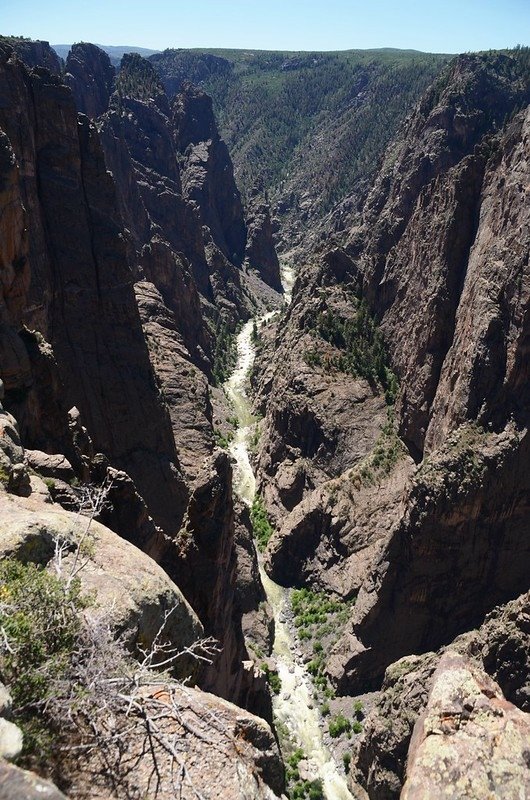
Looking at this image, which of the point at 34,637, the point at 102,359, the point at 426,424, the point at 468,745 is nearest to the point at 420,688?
the point at 468,745

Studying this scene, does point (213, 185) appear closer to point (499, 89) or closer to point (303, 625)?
point (499, 89)

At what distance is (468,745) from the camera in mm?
13992

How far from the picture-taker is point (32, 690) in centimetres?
916

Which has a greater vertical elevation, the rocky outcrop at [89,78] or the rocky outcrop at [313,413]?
the rocky outcrop at [89,78]

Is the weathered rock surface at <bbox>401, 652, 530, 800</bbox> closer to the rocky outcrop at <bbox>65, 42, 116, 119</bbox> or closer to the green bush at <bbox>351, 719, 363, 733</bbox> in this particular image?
the green bush at <bbox>351, 719, 363, 733</bbox>

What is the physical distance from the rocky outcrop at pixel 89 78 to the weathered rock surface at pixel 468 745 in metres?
120

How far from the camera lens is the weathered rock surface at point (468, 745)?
12.8m

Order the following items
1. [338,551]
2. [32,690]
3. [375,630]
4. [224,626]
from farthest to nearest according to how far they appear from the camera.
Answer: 1. [338,551]
2. [375,630]
3. [224,626]
4. [32,690]

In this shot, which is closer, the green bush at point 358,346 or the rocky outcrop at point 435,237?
the rocky outcrop at point 435,237

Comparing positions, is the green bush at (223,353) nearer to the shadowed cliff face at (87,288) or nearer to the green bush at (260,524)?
the green bush at (260,524)

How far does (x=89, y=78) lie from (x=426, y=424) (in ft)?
368

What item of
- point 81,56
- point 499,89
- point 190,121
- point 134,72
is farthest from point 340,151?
point 499,89

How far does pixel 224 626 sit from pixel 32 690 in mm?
22273

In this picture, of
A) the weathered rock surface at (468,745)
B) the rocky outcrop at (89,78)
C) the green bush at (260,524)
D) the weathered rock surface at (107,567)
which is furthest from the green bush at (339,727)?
the rocky outcrop at (89,78)
